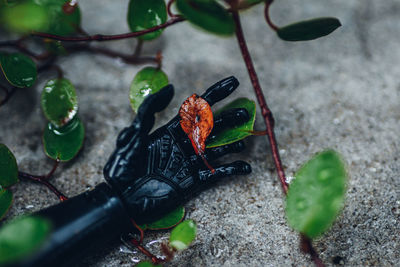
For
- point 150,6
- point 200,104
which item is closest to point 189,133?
point 200,104

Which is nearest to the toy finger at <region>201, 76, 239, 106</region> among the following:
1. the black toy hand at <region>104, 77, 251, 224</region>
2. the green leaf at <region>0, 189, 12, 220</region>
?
the black toy hand at <region>104, 77, 251, 224</region>

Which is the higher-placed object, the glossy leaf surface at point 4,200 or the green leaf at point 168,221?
the glossy leaf surface at point 4,200

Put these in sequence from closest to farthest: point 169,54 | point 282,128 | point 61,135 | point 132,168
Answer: point 132,168 < point 61,135 < point 282,128 < point 169,54

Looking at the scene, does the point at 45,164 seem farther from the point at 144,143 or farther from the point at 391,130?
the point at 391,130

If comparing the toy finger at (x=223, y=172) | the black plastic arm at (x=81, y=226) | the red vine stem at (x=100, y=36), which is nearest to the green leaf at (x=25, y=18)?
the red vine stem at (x=100, y=36)

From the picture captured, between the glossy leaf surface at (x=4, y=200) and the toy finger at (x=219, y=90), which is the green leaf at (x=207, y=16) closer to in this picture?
the toy finger at (x=219, y=90)

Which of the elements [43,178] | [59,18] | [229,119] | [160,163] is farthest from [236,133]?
[59,18]

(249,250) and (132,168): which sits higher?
(132,168)
